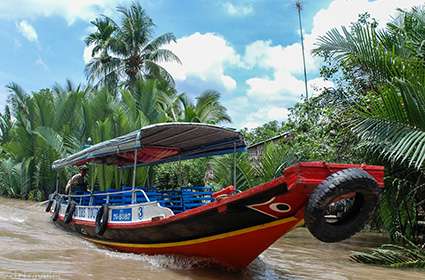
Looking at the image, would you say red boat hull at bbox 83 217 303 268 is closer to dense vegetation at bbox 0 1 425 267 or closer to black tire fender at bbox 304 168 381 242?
black tire fender at bbox 304 168 381 242

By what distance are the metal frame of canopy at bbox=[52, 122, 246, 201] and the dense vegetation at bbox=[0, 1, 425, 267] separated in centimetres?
41

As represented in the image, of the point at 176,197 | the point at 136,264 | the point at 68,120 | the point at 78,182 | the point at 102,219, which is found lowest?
the point at 136,264

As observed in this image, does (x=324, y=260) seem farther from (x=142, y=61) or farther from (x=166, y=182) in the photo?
(x=142, y=61)

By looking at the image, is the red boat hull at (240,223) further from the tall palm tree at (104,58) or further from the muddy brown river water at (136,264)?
the tall palm tree at (104,58)

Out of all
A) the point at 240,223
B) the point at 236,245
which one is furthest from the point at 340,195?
the point at 236,245

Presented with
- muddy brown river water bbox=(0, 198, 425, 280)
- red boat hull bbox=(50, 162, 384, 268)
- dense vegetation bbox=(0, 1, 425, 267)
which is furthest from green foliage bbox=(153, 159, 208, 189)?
red boat hull bbox=(50, 162, 384, 268)

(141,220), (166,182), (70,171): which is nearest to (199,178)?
(166,182)

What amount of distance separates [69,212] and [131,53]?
684 inches

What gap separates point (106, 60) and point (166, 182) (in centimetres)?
1069

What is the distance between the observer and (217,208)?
228 inches

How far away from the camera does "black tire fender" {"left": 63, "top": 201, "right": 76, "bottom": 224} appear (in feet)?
33.8

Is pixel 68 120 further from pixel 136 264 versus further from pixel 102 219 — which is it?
pixel 136 264

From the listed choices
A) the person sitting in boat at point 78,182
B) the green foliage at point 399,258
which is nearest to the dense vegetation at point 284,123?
the green foliage at point 399,258

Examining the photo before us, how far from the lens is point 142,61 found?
2638 cm
